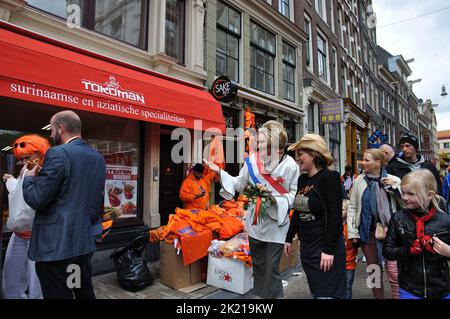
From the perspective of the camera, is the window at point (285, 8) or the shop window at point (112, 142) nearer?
the shop window at point (112, 142)

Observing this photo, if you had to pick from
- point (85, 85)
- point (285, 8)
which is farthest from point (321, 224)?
point (285, 8)

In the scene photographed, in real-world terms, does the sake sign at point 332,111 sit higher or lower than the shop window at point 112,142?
higher

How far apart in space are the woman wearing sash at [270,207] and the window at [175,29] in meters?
5.10

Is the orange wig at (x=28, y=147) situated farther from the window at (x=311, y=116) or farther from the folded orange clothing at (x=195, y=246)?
the window at (x=311, y=116)

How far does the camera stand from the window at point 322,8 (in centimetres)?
1569

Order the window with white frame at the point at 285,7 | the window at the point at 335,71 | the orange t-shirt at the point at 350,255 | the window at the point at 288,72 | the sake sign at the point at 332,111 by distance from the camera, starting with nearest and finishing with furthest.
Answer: the orange t-shirt at the point at 350,255 < the window at the point at 288,72 < the window with white frame at the point at 285,7 < the sake sign at the point at 332,111 < the window at the point at 335,71

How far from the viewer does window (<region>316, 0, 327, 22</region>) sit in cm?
1569

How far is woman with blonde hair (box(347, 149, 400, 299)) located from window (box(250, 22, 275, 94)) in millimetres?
6596

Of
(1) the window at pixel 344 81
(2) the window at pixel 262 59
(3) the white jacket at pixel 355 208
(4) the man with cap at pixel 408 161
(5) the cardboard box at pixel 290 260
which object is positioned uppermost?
(1) the window at pixel 344 81

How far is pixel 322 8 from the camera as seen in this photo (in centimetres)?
1620

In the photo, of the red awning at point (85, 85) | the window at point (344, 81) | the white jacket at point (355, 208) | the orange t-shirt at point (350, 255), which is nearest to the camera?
the white jacket at point (355, 208)

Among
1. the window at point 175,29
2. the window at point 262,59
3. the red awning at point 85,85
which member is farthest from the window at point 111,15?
the window at point 262,59

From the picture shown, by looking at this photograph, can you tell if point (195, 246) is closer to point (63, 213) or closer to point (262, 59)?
point (63, 213)

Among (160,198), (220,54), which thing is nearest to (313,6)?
(220,54)
